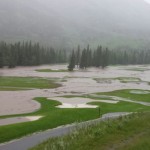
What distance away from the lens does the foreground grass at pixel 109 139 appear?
3209cm

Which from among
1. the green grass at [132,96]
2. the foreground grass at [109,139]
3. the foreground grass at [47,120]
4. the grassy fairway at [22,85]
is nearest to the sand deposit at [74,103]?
the foreground grass at [47,120]

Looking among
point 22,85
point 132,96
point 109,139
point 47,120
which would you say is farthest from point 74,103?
point 22,85

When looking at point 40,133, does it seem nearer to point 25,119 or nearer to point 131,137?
point 25,119

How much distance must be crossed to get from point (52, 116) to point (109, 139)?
1799 cm

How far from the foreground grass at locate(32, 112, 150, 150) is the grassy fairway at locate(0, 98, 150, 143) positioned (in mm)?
6350

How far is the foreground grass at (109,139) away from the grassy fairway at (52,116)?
6350 millimetres

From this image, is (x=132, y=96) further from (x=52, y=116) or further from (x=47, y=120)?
(x=47, y=120)

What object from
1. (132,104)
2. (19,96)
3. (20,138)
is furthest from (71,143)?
(19,96)

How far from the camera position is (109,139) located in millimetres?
34594

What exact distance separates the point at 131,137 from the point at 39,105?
103ft

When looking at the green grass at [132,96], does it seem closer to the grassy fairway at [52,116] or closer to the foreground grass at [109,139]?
the grassy fairway at [52,116]

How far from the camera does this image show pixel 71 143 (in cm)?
3400

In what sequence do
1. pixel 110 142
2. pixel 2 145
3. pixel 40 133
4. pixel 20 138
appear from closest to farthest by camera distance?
pixel 110 142 < pixel 2 145 < pixel 20 138 < pixel 40 133

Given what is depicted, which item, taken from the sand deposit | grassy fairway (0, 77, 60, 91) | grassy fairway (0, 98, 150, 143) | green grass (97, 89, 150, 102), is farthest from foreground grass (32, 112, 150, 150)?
grassy fairway (0, 77, 60, 91)
